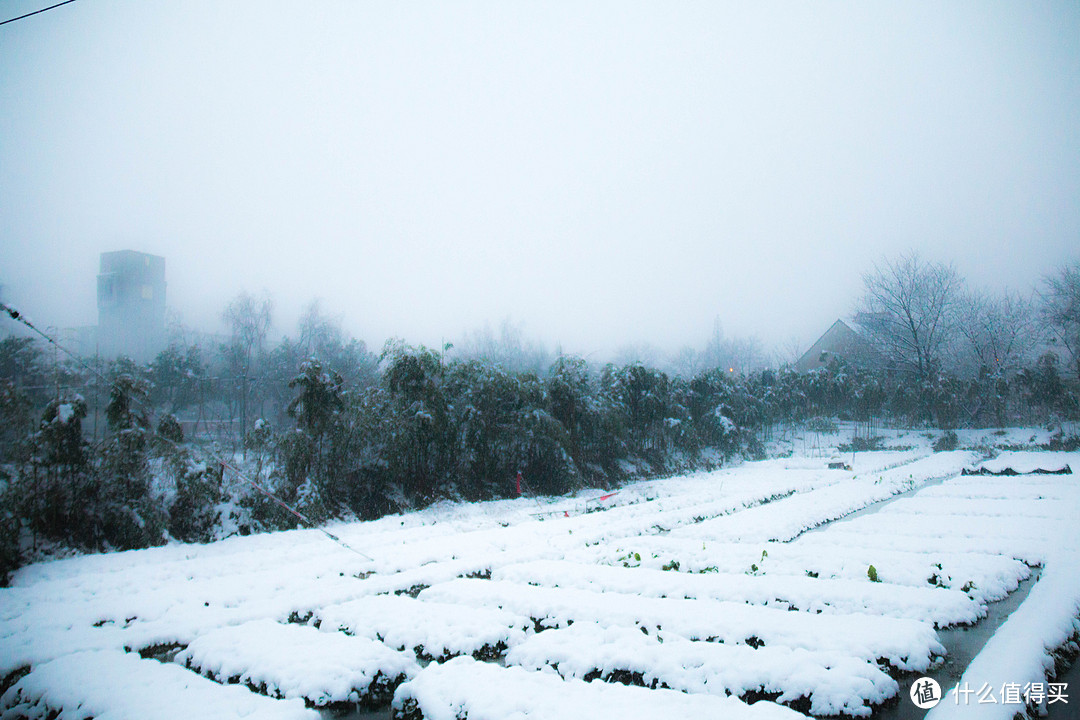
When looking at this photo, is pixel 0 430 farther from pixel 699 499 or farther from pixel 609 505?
pixel 699 499

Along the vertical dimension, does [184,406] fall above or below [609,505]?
above

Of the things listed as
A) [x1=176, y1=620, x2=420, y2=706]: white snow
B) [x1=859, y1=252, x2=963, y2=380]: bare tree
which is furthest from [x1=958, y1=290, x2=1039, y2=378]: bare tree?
[x1=176, y1=620, x2=420, y2=706]: white snow

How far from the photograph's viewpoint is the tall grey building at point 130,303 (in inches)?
444

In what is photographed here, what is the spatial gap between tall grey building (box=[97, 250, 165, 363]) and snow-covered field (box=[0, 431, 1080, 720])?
6.45 meters

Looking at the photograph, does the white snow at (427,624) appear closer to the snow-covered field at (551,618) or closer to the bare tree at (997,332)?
the snow-covered field at (551,618)

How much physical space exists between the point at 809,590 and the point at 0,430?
958 cm

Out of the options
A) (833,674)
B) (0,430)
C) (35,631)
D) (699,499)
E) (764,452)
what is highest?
(0,430)

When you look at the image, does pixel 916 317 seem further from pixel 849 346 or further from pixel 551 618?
pixel 551 618

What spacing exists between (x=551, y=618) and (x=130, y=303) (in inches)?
522

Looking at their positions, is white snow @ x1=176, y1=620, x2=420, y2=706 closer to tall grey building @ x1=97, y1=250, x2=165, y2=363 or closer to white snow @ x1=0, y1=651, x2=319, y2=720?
white snow @ x1=0, y1=651, x2=319, y2=720

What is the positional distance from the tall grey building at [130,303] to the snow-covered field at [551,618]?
6.45m

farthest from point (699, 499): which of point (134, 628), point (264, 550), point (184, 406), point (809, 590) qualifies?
point (184, 406)

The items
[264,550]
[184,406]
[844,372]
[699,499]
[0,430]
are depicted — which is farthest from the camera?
[844,372]

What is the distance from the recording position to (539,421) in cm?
1302
